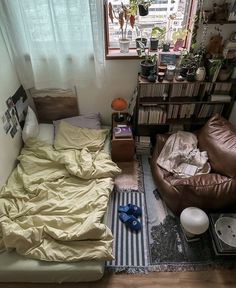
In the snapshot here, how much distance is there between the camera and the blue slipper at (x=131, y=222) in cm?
178

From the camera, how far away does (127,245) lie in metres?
1.69

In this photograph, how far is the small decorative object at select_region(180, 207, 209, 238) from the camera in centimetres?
→ 155

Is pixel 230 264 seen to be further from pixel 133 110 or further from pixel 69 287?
pixel 133 110

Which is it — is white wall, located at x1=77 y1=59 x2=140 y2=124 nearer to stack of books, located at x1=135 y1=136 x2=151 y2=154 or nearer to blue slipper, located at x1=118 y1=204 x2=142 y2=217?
stack of books, located at x1=135 y1=136 x2=151 y2=154

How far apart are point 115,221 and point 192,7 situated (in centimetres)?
205

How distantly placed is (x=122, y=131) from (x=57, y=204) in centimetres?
99

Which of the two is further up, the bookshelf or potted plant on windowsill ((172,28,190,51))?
potted plant on windowsill ((172,28,190,51))

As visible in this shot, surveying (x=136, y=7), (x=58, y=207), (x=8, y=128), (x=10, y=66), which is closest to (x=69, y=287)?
(x=58, y=207)

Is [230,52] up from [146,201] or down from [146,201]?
up

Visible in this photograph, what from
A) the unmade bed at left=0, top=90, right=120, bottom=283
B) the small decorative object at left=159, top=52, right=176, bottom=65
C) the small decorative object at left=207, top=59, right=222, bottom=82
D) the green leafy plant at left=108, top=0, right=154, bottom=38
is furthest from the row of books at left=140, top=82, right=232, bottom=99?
the unmade bed at left=0, top=90, right=120, bottom=283

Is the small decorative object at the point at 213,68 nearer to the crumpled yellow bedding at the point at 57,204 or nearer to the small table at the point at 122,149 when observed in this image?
the small table at the point at 122,149

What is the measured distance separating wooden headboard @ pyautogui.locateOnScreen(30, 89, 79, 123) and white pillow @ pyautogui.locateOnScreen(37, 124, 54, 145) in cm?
16

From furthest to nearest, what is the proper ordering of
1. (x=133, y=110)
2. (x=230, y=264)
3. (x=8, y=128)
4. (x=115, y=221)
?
(x=133, y=110) → (x=8, y=128) → (x=115, y=221) → (x=230, y=264)

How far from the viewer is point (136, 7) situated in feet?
6.19
